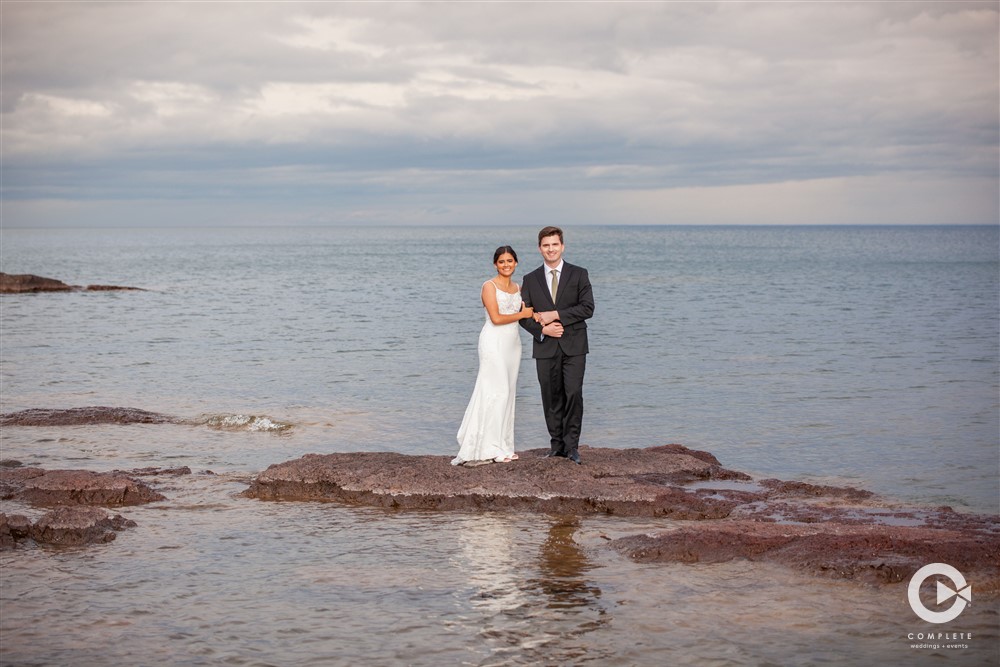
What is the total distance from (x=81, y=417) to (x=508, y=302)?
8.46m

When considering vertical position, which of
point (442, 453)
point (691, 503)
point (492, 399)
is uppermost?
point (492, 399)

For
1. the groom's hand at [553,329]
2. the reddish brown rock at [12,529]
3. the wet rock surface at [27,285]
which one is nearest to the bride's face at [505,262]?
the groom's hand at [553,329]

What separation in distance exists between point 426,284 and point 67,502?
5030 centimetres

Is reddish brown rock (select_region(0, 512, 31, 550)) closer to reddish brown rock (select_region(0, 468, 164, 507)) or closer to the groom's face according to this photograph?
reddish brown rock (select_region(0, 468, 164, 507))

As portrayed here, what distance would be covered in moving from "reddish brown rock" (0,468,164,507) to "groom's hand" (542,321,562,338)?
4.30m

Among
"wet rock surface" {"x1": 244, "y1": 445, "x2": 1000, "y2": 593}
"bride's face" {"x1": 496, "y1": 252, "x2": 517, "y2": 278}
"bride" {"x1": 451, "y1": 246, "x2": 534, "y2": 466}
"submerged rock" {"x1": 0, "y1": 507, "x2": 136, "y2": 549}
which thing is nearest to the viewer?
"wet rock surface" {"x1": 244, "y1": 445, "x2": 1000, "y2": 593}

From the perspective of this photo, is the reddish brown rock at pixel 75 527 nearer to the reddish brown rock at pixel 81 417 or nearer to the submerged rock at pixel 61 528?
the submerged rock at pixel 61 528

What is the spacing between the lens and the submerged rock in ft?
27.6

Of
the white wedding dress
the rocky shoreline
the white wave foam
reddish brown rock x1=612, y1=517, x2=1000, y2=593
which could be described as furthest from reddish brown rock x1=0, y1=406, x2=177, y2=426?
reddish brown rock x1=612, y1=517, x2=1000, y2=593

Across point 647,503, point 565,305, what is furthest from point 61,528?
point 647,503

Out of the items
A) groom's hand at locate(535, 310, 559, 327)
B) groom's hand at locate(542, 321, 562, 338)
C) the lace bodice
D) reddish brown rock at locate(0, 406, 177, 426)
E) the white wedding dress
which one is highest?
the lace bodice

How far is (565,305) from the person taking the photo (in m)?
9.68

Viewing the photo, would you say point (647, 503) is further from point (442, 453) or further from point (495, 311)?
point (442, 453)

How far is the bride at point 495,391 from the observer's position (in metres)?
9.76
